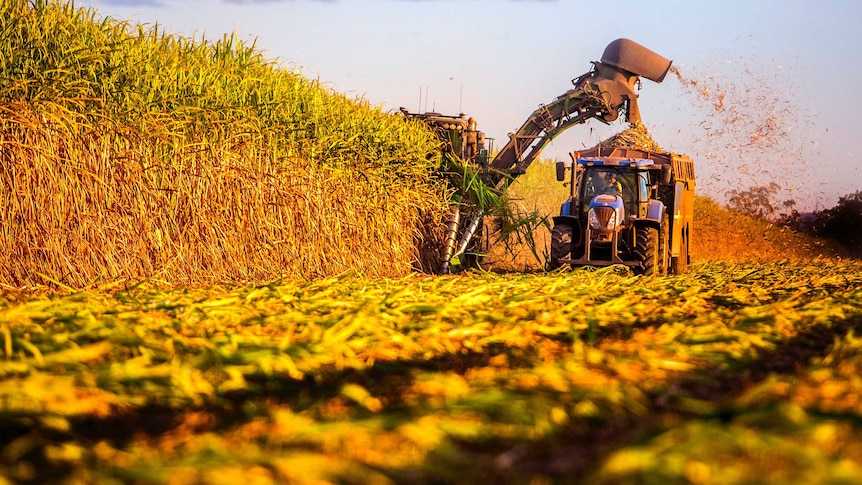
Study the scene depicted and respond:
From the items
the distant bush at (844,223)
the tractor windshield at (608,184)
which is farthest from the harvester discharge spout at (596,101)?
the distant bush at (844,223)

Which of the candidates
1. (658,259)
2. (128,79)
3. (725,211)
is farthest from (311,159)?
(725,211)

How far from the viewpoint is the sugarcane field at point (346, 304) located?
10.1 feet

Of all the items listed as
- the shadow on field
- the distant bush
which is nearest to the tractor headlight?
the shadow on field

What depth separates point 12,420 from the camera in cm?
347

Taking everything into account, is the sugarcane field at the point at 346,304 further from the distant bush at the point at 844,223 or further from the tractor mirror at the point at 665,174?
the distant bush at the point at 844,223

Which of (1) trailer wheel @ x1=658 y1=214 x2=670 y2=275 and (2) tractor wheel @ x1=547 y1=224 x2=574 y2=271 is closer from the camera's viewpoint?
(2) tractor wheel @ x1=547 y1=224 x2=574 y2=271

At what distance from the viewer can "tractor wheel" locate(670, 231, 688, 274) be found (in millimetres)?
14875

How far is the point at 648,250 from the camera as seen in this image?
13023mm

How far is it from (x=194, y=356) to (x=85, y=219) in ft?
13.9

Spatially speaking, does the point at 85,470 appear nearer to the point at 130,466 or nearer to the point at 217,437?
the point at 130,466

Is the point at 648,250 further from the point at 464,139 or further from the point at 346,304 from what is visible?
the point at 346,304

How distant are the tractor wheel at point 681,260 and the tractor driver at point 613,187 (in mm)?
1821

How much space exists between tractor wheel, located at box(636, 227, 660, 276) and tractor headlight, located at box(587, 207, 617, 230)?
1.52ft

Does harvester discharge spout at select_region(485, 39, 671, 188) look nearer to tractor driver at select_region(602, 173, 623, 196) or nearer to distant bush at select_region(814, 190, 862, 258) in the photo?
tractor driver at select_region(602, 173, 623, 196)
